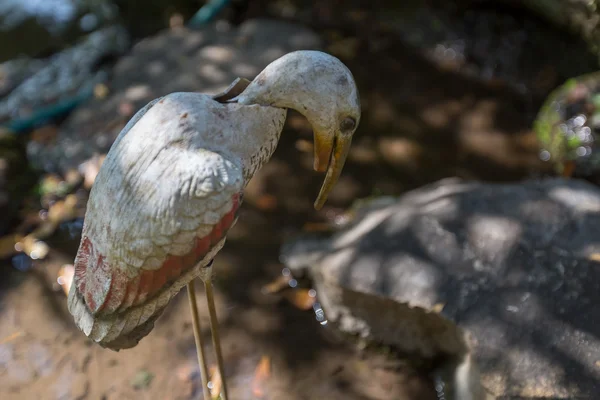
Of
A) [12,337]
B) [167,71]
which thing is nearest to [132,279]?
[12,337]

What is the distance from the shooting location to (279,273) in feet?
9.58

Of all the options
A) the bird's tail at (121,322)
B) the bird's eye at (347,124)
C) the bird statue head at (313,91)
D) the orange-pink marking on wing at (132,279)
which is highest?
the bird statue head at (313,91)

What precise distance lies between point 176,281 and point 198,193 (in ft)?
0.93

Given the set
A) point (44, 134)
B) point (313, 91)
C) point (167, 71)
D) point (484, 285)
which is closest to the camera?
point (313, 91)

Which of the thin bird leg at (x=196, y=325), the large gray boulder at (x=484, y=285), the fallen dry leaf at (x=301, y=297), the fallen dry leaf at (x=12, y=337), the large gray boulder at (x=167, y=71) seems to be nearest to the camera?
the thin bird leg at (x=196, y=325)

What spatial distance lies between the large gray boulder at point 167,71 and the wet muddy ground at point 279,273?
678 millimetres

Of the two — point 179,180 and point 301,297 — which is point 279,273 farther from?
point 179,180

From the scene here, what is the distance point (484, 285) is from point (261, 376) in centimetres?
110

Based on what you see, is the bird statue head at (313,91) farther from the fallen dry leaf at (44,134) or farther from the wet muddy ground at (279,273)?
the fallen dry leaf at (44,134)

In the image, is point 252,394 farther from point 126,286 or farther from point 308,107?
point 308,107

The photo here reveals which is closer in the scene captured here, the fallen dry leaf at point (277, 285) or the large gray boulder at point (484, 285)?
the large gray boulder at point (484, 285)

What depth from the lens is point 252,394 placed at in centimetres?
241

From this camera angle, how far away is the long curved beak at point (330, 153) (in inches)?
60.1

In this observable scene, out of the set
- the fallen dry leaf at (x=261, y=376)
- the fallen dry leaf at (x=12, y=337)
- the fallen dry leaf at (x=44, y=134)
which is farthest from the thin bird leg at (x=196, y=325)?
the fallen dry leaf at (x=44, y=134)
